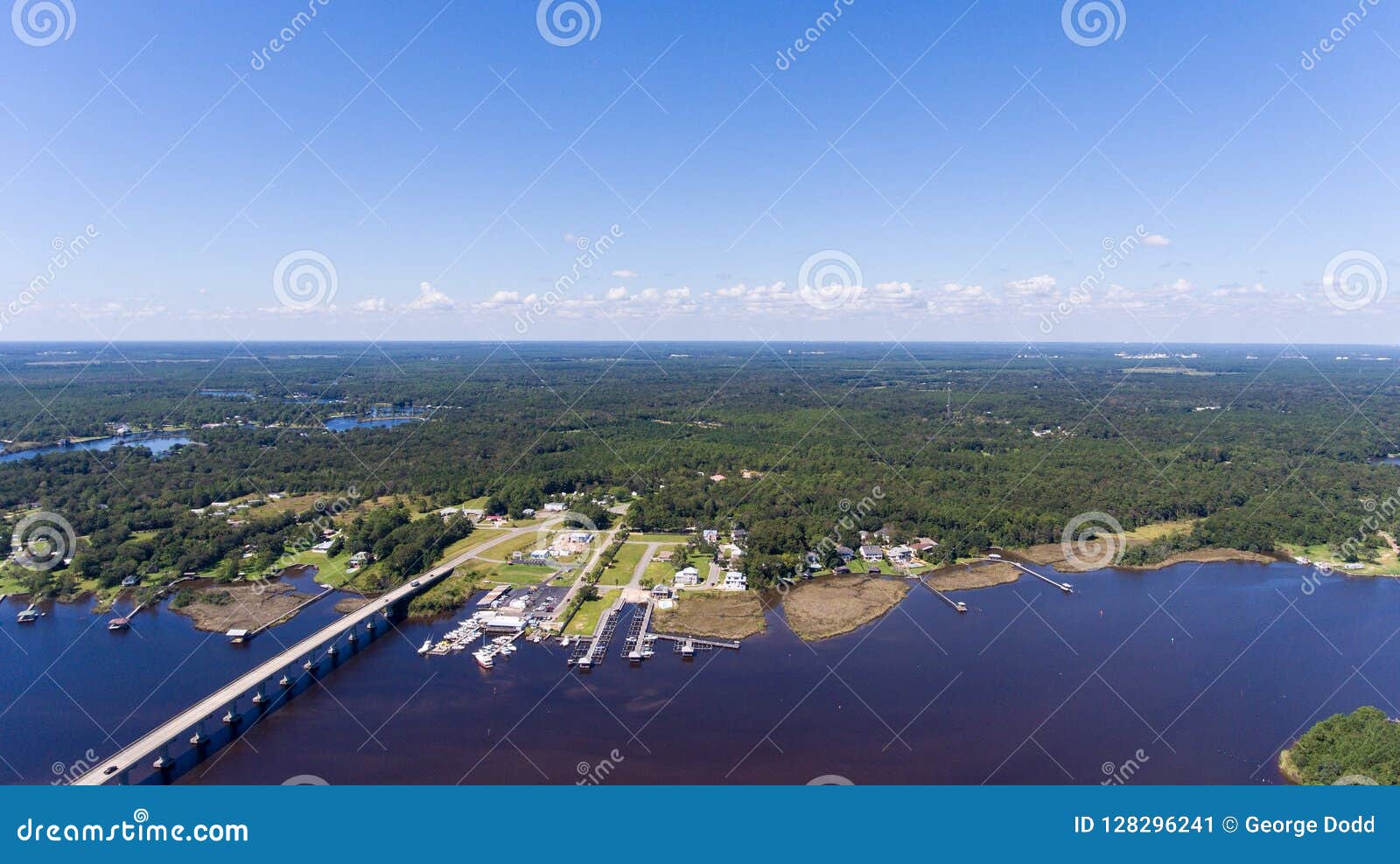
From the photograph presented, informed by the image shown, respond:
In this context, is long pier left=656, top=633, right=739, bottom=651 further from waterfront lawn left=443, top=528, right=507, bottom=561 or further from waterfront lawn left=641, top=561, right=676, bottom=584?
waterfront lawn left=443, top=528, right=507, bottom=561

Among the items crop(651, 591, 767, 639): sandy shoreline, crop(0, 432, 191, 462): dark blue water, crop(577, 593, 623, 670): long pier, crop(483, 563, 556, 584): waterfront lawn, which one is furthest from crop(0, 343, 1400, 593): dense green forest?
crop(577, 593, 623, 670): long pier

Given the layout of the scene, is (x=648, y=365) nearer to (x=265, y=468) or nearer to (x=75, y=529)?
(x=265, y=468)

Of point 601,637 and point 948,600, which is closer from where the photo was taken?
point 601,637

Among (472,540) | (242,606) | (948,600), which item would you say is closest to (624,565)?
(472,540)

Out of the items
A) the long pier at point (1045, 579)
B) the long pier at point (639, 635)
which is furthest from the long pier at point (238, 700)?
the long pier at point (1045, 579)

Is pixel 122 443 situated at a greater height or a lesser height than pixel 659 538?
greater

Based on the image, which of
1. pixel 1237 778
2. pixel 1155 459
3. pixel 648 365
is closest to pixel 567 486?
pixel 1237 778

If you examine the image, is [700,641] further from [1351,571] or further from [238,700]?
[1351,571]
